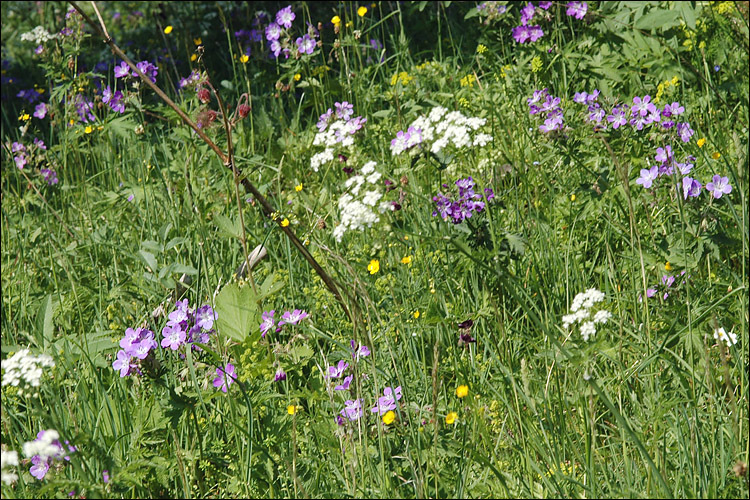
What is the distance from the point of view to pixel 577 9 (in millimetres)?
3436

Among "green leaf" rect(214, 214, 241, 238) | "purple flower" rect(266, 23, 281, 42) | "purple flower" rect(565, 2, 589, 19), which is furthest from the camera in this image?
"purple flower" rect(266, 23, 281, 42)

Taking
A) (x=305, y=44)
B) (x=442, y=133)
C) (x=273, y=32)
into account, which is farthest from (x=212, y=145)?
(x=273, y=32)

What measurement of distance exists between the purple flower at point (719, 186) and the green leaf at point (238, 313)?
131 centimetres

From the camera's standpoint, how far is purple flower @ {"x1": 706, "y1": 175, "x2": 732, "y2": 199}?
212 cm

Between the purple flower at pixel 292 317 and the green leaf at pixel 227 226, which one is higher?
the green leaf at pixel 227 226

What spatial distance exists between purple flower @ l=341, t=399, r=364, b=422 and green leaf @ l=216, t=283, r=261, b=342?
37 cm

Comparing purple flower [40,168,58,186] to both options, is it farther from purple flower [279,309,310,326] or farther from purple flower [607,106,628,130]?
purple flower [607,106,628,130]

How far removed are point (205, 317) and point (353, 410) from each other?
0.48 metres

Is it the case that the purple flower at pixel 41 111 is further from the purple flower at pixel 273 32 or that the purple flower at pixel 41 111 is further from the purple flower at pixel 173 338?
the purple flower at pixel 173 338

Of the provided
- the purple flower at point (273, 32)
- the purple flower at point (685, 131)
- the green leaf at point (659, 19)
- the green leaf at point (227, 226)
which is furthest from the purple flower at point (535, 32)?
the green leaf at point (227, 226)

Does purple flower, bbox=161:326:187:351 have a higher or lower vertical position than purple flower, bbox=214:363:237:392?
higher

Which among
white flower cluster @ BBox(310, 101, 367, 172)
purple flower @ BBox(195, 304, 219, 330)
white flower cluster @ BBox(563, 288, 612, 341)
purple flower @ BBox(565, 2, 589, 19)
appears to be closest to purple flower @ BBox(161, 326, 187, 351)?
purple flower @ BBox(195, 304, 219, 330)

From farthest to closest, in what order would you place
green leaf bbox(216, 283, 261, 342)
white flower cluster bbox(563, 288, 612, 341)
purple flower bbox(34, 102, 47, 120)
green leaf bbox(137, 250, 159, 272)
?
purple flower bbox(34, 102, 47, 120) → green leaf bbox(137, 250, 159, 272) → green leaf bbox(216, 283, 261, 342) → white flower cluster bbox(563, 288, 612, 341)

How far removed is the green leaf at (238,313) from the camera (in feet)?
6.75
